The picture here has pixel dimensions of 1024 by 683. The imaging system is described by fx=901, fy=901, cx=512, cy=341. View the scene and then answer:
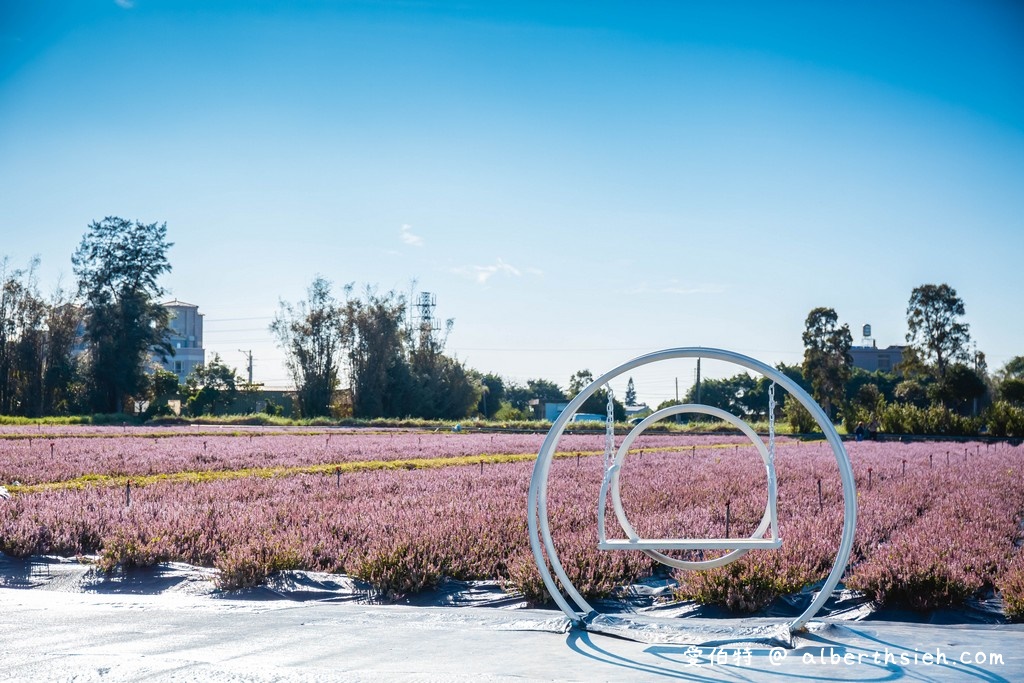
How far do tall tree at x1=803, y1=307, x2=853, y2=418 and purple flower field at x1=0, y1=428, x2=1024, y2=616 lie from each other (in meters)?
37.5

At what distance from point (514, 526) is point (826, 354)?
48.9 meters

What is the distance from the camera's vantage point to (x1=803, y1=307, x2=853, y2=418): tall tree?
176ft

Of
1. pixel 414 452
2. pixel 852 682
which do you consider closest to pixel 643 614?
pixel 852 682

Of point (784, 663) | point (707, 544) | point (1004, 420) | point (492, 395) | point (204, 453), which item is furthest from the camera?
point (492, 395)

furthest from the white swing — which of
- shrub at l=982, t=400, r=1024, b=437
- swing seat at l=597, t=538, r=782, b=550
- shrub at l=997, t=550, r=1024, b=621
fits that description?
shrub at l=982, t=400, r=1024, b=437

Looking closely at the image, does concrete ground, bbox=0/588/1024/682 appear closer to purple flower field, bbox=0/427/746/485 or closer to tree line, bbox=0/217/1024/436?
purple flower field, bbox=0/427/746/485

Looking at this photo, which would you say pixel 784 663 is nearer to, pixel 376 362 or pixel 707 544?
pixel 707 544

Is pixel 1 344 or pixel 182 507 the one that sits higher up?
pixel 1 344

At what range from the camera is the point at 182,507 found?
1029 centimetres

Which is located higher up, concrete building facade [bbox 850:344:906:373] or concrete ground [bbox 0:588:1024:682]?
concrete building facade [bbox 850:344:906:373]

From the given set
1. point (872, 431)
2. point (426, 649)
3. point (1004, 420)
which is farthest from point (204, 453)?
point (1004, 420)

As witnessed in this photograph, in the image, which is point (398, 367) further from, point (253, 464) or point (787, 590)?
point (787, 590)

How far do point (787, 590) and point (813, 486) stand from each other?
25.5ft

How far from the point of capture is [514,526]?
9.27m
